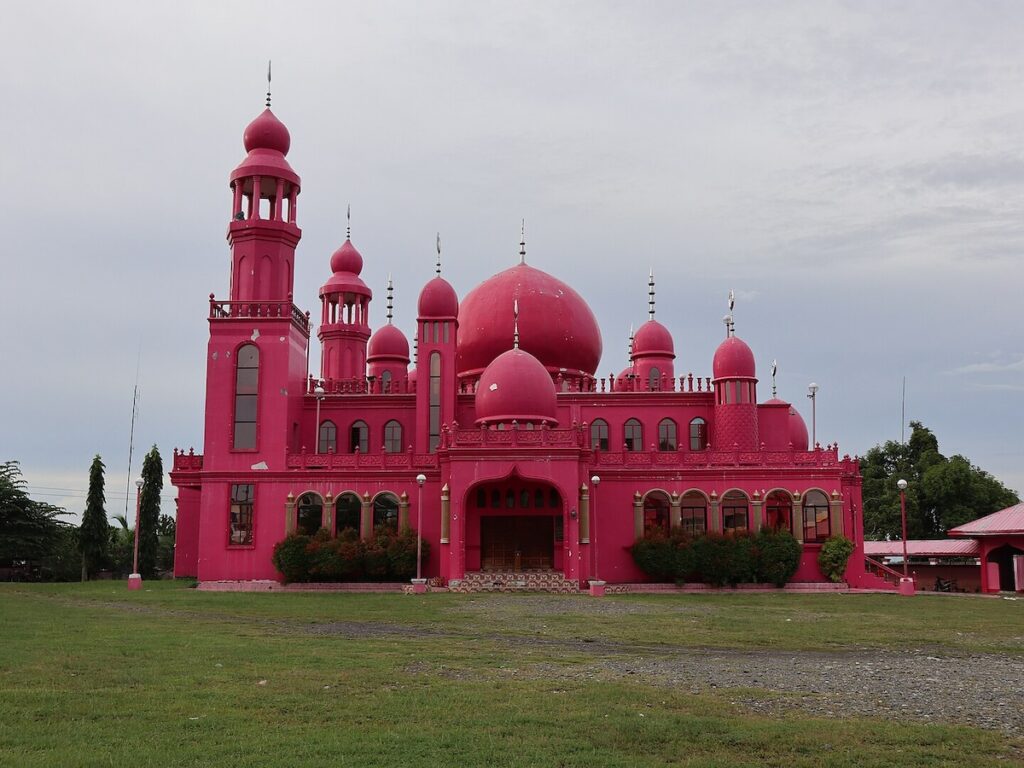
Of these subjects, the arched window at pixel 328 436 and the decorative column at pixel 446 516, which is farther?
the arched window at pixel 328 436

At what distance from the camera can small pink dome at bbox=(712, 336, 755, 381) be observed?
42.4 m

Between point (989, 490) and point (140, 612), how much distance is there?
48.6m

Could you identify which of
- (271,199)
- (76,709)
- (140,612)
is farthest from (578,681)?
(271,199)

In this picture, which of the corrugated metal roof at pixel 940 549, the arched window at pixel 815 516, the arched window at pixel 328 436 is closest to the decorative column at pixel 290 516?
the arched window at pixel 328 436

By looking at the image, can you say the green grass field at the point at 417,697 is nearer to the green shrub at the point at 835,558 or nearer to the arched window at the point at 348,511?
the green shrub at the point at 835,558

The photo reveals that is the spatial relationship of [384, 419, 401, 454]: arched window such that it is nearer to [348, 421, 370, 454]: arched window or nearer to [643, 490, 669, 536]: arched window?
[348, 421, 370, 454]: arched window

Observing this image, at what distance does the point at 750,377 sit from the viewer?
1671 inches

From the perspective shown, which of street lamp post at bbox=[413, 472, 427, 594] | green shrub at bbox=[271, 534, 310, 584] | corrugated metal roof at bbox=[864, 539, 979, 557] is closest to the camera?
street lamp post at bbox=[413, 472, 427, 594]

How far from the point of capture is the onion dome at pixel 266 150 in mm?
41688

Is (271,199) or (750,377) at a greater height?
(271,199)

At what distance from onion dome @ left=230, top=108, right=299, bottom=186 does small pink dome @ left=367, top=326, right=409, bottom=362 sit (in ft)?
39.7

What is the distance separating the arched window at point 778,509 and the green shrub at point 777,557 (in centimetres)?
139

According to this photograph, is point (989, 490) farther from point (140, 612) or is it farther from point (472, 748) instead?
point (472, 748)

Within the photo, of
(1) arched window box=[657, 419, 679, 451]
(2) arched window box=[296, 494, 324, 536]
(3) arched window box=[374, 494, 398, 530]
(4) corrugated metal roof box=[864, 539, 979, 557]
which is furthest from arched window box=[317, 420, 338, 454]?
(4) corrugated metal roof box=[864, 539, 979, 557]
